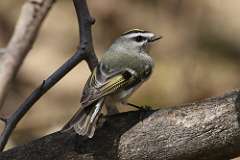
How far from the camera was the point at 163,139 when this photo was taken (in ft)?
13.4

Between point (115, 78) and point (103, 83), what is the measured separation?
11 cm

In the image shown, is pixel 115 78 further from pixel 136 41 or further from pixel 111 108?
pixel 136 41

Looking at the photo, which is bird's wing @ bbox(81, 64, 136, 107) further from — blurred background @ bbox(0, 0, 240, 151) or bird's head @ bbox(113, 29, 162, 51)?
blurred background @ bbox(0, 0, 240, 151)

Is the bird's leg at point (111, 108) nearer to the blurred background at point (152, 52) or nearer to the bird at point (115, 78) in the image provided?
the bird at point (115, 78)

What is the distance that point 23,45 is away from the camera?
459 cm

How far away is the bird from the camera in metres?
4.32

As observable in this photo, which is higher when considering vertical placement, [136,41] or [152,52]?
[136,41]

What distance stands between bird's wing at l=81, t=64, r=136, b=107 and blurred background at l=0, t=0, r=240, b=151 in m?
2.95

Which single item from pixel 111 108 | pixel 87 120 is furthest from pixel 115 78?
pixel 87 120

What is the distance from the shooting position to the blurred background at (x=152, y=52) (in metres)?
7.95

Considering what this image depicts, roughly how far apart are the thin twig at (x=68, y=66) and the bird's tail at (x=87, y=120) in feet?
0.81

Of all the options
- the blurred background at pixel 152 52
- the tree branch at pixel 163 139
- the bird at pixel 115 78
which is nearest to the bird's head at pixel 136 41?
the bird at pixel 115 78

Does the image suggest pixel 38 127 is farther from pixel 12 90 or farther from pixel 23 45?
pixel 23 45

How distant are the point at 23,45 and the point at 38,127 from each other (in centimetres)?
340
